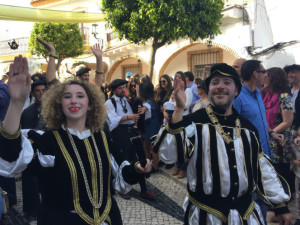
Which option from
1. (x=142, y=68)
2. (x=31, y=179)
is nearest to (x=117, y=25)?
(x=31, y=179)

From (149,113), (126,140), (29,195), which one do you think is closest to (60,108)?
(29,195)

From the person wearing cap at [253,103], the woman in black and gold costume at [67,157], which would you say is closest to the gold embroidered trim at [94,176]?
the woman in black and gold costume at [67,157]

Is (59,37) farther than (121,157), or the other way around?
(59,37)

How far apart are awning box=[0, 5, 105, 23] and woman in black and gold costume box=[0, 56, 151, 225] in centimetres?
480

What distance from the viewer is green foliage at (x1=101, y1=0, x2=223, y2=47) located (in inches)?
340

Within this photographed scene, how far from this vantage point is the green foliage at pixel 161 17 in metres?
8.65

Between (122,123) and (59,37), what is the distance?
44.3 ft

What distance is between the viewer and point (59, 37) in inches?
673

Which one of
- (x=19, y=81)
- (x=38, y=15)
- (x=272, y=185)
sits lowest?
(x=272, y=185)

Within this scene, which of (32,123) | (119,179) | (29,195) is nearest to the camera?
(119,179)

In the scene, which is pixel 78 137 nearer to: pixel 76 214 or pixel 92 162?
pixel 92 162

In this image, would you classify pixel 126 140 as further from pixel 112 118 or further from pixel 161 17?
pixel 161 17

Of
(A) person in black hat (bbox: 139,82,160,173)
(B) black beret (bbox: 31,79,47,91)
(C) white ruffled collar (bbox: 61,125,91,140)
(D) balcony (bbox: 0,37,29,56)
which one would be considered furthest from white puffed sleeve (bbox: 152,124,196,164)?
(D) balcony (bbox: 0,37,29,56)

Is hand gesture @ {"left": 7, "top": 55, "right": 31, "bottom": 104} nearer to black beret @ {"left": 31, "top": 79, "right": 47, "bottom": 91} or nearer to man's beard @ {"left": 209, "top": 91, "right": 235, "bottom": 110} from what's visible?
man's beard @ {"left": 209, "top": 91, "right": 235, "bottom": 110}
